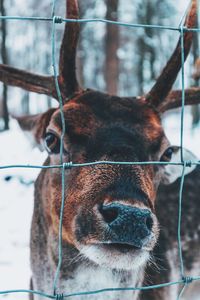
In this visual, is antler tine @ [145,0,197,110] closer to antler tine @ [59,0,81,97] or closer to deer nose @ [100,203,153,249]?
antler tine @ [59,0,81,97]

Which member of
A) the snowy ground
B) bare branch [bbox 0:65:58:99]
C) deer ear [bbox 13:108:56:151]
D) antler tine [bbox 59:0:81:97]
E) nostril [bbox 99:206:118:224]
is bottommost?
the snowy ground

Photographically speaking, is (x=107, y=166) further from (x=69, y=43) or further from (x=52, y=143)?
(x=69, y=43)

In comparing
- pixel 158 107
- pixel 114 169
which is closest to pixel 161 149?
pixel 158 107

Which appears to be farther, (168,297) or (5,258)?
(5,258)

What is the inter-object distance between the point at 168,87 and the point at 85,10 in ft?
26.3

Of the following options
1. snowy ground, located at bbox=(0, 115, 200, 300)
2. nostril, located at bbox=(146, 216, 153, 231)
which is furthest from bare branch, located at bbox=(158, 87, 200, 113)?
nostril, located at bbox=(146, 216, 153, 231)

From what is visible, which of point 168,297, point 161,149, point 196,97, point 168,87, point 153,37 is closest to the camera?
point 161,149

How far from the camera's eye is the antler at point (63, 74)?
3.07 meters

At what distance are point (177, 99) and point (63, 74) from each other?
83cm

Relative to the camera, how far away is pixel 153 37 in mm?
21219

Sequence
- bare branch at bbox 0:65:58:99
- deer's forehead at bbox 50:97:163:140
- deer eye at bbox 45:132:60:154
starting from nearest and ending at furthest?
deer's forehead at bbox 50:97:163:140, deer eye at bbox 45:132:60:154, bare branch at bbox 0:65:58:99

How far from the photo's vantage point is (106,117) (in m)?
2.90

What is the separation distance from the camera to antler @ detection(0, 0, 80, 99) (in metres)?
3.07

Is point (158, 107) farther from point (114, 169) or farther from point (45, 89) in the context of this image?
point (114, 169)
